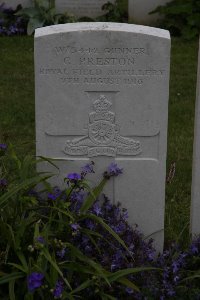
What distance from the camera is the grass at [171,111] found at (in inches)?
200

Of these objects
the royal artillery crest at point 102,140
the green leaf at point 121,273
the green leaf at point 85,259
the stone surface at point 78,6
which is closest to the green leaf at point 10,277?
the green leaf at point 85,259

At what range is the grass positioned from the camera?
5070 mm

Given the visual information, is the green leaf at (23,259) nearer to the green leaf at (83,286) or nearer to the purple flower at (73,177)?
the green leaf at (83,286)

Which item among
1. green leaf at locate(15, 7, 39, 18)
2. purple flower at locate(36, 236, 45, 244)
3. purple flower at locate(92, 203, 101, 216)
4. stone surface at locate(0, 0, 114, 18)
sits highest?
stone surface at locate(0, 0, 114, 18)

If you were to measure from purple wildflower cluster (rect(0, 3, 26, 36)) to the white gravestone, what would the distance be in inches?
246

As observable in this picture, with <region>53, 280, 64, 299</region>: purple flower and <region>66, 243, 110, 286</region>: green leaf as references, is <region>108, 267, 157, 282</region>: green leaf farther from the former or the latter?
<region>53, 280, 64, 299</region>: purple flower

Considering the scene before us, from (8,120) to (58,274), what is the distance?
341 centimetres

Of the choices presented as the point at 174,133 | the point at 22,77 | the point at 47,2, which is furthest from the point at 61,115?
the point at 47,2

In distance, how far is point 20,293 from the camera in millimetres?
3586

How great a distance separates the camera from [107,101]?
4.02 meters

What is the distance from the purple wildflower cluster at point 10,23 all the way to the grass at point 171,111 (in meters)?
0.27

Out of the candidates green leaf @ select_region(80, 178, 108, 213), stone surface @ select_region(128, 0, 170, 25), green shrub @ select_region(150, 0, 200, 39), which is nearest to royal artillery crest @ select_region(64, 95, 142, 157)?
green leaf @ select_region(80, 178, 108, 213)

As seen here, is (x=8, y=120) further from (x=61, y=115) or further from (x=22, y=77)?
(x=61, y=115)

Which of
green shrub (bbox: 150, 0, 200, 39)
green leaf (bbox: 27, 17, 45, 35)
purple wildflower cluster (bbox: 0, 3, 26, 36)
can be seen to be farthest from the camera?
purple wildflower cluster (bbox: 0, 3, 26, 36)
